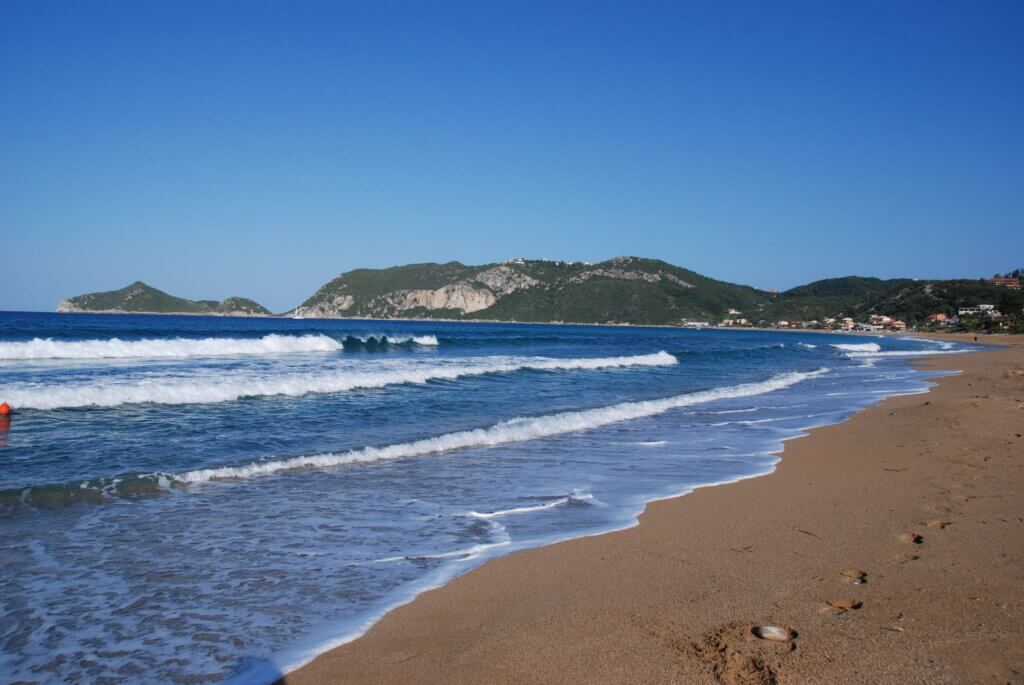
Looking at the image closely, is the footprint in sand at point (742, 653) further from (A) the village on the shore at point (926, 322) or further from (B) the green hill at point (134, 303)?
(B) the green hill at point (134, 303)

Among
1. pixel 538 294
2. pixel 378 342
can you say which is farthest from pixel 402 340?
pixel 538 294

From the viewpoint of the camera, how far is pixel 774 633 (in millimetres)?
3666

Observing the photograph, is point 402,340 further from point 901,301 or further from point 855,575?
point 901,301

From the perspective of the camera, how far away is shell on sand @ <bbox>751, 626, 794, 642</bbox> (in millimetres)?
3611

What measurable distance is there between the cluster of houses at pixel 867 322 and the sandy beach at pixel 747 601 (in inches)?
4782

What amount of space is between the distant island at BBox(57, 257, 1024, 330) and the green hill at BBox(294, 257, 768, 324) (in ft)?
0.87

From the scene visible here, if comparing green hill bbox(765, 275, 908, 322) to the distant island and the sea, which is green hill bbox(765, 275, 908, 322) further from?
the sea

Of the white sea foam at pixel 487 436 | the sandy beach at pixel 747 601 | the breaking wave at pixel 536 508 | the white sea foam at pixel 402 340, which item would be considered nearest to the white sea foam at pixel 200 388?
the white sea foam at pixel 487 436

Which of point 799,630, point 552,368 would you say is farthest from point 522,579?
point 552,368

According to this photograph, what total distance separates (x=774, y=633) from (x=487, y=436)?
27.2 feet

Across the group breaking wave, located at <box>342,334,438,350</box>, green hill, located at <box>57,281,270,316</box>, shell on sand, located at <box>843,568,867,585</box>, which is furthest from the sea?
green hill, located at <box>57,281,270,316</box>

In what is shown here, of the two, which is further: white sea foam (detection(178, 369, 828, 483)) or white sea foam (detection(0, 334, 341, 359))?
white sea foam (detection(0, 334, 341, 359))

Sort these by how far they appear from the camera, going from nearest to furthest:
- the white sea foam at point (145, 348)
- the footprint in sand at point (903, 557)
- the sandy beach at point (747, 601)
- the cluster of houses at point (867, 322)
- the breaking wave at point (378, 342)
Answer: the sandy beach at point (747, 601)
the footprint in sand at point (903, 557)
the white sea foam at point (145, 348)
the breaking wave at point (378, 342)
the cluster of houses at point (867, 322)

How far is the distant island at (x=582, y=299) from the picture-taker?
490 ft
